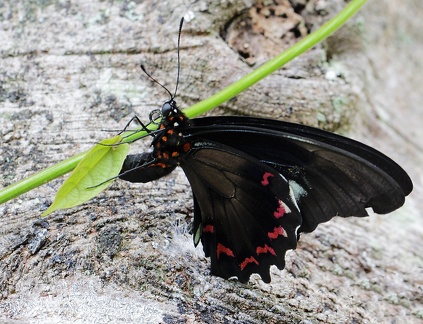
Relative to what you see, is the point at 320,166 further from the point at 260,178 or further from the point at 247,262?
the point at 247,262

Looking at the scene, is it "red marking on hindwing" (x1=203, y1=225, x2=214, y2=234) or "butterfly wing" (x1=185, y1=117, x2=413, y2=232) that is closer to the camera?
"butterfly wing" (x1=185, y1=117, x2=413, y2=232)

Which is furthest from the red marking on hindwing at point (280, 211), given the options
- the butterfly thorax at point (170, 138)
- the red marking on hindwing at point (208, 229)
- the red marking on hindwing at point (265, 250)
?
the butterfly thorax at point (170, 138)

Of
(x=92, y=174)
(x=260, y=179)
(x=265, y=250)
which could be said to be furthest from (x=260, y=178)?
(x=92, y=174)

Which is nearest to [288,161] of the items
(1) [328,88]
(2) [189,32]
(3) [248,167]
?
(3) [248,167]

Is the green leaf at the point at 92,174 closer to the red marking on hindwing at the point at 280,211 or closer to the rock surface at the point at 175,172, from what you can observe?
the rock surface at the point at 175,172

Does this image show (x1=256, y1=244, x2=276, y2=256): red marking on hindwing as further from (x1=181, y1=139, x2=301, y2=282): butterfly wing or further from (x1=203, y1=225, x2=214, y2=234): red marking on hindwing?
(x1=203, y1=225, x2=214, y2=234): red marking on hindwing

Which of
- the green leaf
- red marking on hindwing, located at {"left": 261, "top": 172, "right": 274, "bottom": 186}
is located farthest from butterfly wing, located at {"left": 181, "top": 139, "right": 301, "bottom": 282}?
the green leaf

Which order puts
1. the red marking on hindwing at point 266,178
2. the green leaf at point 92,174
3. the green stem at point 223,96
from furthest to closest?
1. the red marking on hindwing at point 266,178
2. the green stem at point 223,96
3. the green leaf at point 92,174
